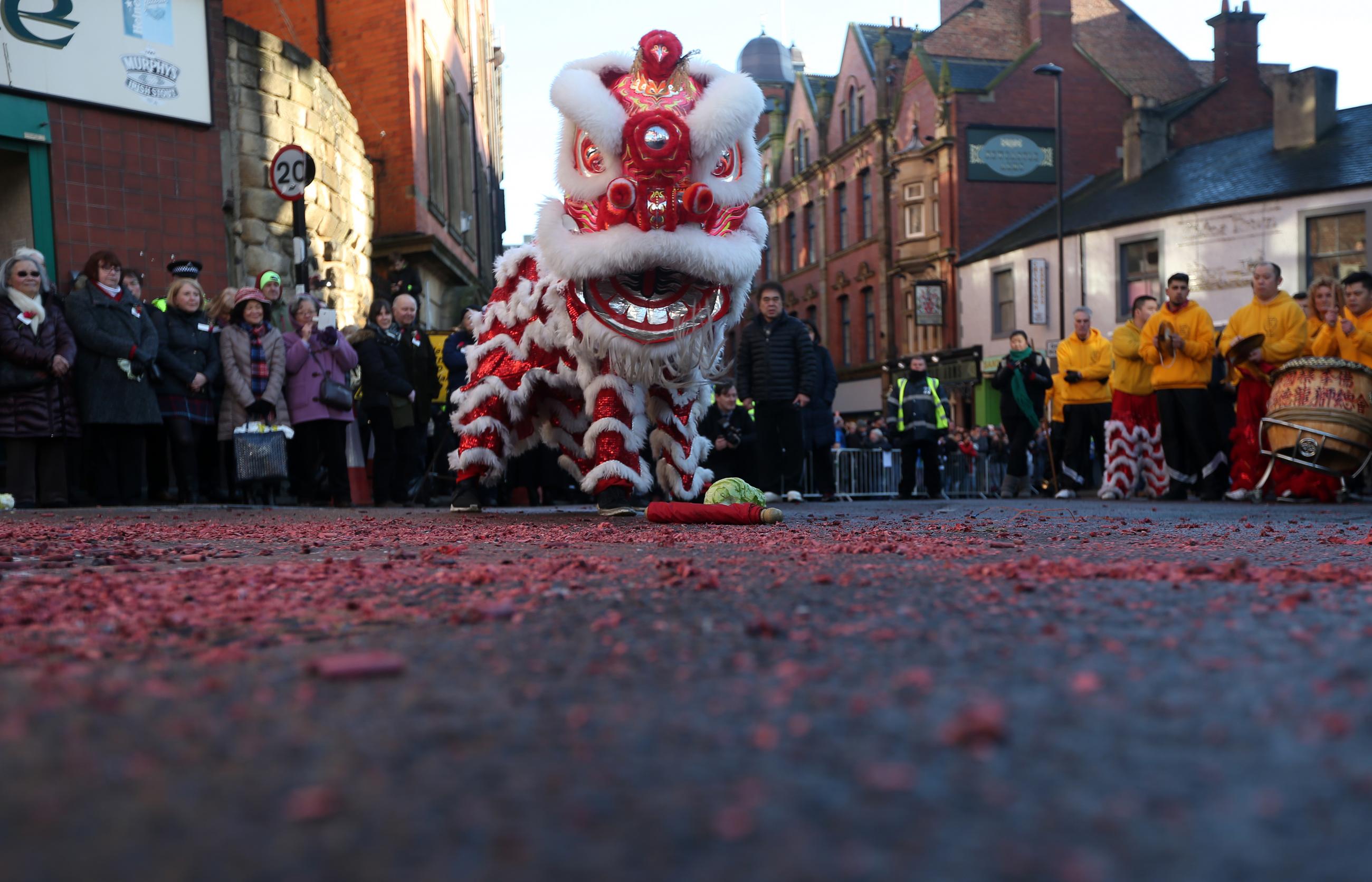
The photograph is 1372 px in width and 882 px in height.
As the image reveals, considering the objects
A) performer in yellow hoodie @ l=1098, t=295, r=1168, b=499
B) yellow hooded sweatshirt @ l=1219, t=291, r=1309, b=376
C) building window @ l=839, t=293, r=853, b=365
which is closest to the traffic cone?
performer in yellow hoodie @ l=1098, t=295, r=1168, b=499

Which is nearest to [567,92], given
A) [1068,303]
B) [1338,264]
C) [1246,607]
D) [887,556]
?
[887,556]

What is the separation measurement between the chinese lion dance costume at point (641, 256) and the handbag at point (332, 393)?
381 centimetres

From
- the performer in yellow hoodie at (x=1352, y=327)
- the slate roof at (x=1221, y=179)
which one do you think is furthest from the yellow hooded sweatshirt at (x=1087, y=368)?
the slate roof at (x=1221, y=179)

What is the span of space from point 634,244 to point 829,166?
42521mm

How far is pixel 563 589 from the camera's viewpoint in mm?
3074

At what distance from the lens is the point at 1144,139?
34219 mm

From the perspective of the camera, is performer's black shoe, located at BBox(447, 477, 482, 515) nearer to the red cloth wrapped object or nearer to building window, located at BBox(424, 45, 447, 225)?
the red cloth wrapped object

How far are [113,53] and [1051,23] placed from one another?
103ft

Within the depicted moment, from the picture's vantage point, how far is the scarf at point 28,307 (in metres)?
9.50

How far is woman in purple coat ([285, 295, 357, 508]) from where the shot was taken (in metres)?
10.9

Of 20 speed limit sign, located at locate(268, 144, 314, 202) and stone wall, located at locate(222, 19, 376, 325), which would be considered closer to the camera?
20 speed limit sign, located at locate(268, 144, 314, 202)

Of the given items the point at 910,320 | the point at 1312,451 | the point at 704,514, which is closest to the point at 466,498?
the point at 704,514

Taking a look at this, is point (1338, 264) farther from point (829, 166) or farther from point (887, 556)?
point (887, 556)

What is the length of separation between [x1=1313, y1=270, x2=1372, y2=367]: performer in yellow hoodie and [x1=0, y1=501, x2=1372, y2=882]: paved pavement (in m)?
8.24
